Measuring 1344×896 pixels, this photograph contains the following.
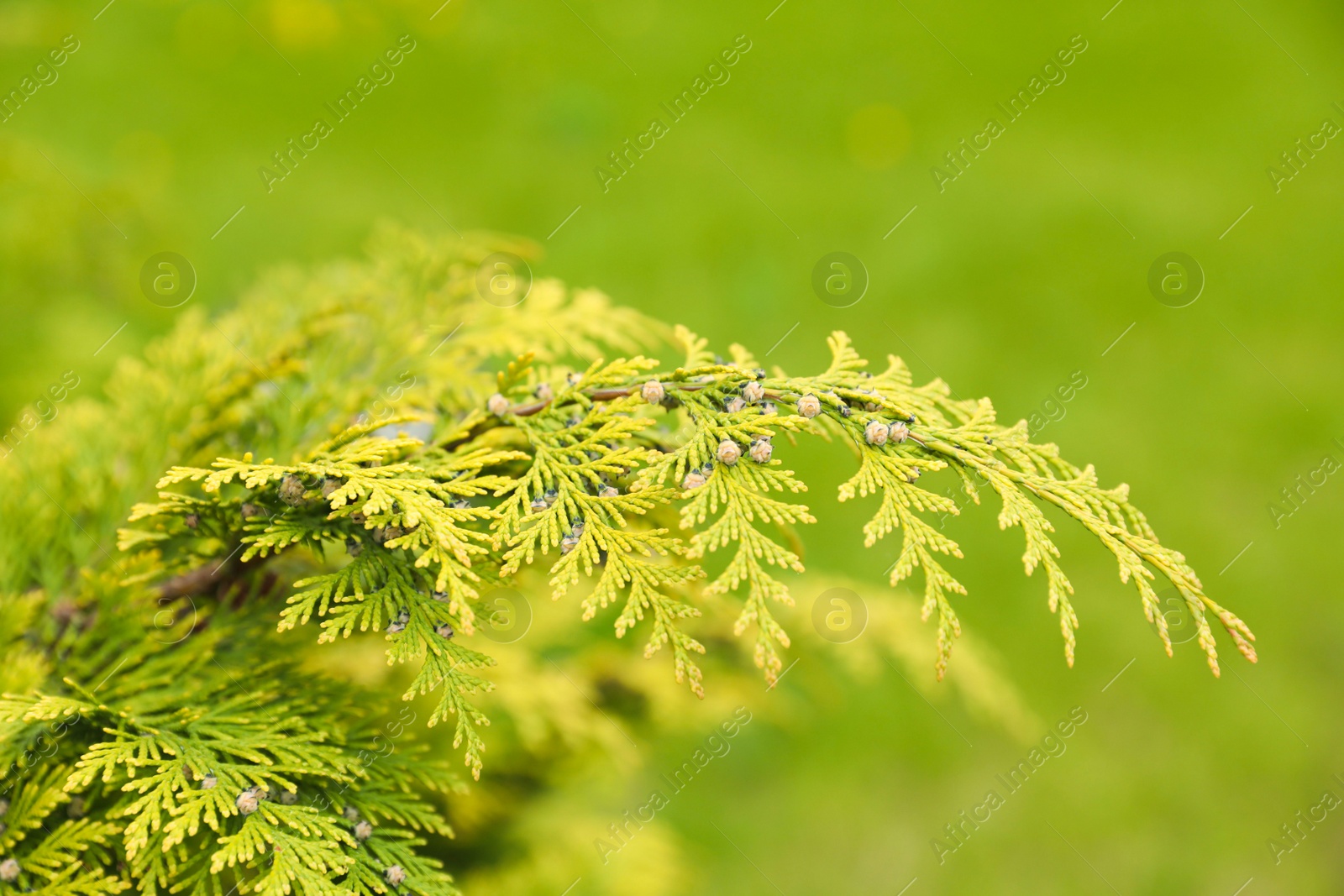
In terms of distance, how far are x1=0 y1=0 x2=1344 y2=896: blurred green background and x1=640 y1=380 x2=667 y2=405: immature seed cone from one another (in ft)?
8.79

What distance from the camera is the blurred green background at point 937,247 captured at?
173 inches

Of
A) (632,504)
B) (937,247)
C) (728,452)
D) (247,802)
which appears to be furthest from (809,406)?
(937,247)

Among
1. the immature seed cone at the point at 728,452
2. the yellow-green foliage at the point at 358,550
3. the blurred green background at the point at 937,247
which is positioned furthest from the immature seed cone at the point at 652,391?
the blurred green background at the point at 937,247

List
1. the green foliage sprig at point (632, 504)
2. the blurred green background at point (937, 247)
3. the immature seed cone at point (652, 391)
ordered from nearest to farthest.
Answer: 1. the green foliage sprig at point (632, 504)
2. the immature seed cone at point (652, 391)
3. the blurred green background at point (937, 247)

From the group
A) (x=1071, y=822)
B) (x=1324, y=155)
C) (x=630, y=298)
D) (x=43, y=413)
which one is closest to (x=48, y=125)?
(x=630, y=298)

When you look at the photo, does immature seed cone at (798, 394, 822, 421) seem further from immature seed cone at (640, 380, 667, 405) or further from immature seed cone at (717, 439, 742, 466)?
immature seed cone at (640, 380, 667, 405)

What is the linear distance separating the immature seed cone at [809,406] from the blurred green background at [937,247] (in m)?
2.66

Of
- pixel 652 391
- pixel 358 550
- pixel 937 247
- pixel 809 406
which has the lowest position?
pixel 809 406

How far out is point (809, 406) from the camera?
1380 millimetres

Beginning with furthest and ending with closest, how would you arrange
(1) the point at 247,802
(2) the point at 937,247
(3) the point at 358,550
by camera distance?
1. (2) the point at 937,247
2. (3) the point at 358,550
3. (1) the point at 247,802

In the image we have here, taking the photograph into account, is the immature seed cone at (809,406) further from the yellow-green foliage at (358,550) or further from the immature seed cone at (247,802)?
the immature seed cone at (247,802)

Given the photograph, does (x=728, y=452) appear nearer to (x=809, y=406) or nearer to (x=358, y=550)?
(x=809, y=406)

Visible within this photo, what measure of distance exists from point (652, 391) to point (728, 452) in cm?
16

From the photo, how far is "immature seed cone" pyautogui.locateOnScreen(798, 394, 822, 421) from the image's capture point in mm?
1376
